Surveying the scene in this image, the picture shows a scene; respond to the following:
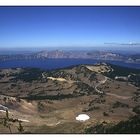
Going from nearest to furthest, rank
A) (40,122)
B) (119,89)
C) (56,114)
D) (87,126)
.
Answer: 1. (87,126)
2. (40,122)
3. (56,114)
4. (119,89)

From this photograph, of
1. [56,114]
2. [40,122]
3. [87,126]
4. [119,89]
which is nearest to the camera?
[87,126]

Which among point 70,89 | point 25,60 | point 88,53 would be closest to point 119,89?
point 70,89

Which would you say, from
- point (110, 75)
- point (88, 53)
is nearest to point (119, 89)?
point (110, 75)

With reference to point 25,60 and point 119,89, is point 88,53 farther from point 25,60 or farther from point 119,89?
point 119,89

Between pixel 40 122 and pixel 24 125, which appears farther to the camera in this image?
Result: pixel 40 122
